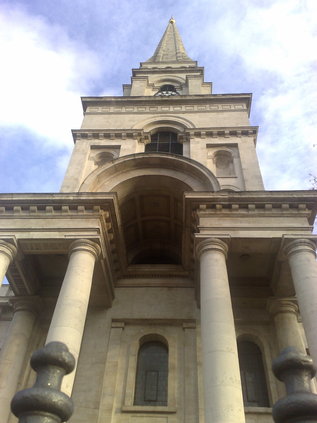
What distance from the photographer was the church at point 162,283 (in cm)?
1402

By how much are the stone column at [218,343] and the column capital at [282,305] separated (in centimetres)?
428

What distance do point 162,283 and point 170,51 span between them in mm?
31159

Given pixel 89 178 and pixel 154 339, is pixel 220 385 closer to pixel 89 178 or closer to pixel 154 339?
pixel 154 339

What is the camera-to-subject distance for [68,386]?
38.8ft

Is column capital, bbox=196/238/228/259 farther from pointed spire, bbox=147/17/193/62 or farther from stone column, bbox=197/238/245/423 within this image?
pointed spire, bbox=147/17/193/62

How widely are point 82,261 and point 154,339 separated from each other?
5.92 metres

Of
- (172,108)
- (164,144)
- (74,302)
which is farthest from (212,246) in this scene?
(172,108)

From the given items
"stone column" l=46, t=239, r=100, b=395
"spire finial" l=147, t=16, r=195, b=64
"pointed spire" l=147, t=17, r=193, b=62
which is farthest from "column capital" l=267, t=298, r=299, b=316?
"pointed spire" l=147, t=17, r=193, b=62

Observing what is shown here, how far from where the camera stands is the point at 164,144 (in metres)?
24.4

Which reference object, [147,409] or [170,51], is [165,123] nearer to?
[147,409]

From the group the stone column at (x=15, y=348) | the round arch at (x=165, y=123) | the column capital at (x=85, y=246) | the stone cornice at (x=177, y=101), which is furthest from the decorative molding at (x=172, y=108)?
the stone column at (x=15, y=348)

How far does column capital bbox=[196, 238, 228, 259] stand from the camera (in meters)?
15.3

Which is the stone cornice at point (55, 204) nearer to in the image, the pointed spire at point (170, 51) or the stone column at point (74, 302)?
the stone column at point (74, 302)

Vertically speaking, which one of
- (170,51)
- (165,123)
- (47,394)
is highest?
(170,51)
